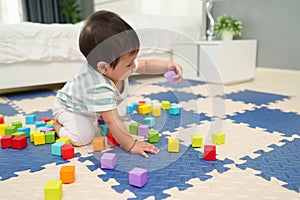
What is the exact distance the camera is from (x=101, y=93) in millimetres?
811

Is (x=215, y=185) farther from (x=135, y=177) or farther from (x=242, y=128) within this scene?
(x=242, y=128)

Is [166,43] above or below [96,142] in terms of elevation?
above

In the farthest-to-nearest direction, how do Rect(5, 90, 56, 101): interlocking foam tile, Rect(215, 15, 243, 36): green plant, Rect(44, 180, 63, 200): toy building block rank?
Rect(215, 15, 243, 36): green plant
Rect(5, 90, 56, 101): interlocking foam tile
Rect(44, 180, 63, 200): toy building block

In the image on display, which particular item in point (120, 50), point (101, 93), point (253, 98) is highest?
point (120, 50)

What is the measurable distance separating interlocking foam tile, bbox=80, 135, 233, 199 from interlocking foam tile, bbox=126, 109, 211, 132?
19cm

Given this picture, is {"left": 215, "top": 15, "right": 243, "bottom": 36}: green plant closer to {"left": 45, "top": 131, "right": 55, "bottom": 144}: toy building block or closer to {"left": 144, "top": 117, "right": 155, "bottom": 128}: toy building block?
{"left": 144, "top": 117, "right": 155, "bottom": 128}: toy building block

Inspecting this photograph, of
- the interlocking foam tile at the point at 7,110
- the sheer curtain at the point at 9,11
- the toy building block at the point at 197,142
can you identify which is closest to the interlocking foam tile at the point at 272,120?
the toy building block at the point at 197,142

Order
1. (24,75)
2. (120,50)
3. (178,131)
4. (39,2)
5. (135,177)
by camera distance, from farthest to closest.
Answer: (39,2), (24,75), (178,131), (120,50), (135,177)

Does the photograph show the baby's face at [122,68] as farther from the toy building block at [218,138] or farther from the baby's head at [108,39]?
the toy building block at [218,138]

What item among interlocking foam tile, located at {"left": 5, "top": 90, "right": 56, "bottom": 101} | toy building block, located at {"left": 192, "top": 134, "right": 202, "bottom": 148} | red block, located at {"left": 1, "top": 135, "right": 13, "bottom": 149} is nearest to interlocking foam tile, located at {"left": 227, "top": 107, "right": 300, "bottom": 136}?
toy building block, located at {"left": 192, "top": 134, "right": 202, "bottom": 148}

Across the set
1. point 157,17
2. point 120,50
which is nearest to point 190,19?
point 157,17

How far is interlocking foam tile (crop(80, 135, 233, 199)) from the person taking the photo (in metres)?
0.64

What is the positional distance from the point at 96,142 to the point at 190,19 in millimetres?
1514

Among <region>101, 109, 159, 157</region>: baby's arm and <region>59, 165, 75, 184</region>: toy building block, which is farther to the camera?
<region>101, 109, 159, 157</region>: baby's arm
